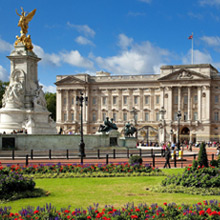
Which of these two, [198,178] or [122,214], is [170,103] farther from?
[122,214]

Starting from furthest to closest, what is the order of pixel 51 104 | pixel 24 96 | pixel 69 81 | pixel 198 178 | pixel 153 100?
pixel 51 104 < pixel 69 81 < pixel 153 100 < pixel 24 96 < pixel 198 178

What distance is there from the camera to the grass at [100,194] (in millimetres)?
12438

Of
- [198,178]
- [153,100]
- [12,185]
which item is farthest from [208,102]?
[12,185]

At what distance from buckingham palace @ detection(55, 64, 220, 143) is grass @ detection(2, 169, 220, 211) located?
231ft

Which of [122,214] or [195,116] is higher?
[195,116]

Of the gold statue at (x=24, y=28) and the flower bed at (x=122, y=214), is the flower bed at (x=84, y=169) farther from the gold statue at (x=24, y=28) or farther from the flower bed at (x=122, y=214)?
the gold statue at (x=24, y=28)

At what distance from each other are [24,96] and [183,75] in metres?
68.1

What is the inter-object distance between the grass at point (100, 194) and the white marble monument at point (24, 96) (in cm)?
1601

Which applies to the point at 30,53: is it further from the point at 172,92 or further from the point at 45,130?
the point at 172,92

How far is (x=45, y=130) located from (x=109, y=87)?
69.1 meters

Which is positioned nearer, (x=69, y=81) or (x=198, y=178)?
(x=198, y=178)

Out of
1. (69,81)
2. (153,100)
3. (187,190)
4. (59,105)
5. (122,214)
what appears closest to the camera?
(122,214)

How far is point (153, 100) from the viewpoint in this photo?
10025 centimetres

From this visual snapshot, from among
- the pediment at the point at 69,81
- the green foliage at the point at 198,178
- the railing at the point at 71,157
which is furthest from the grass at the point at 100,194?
the pediment at the point at 69,81
